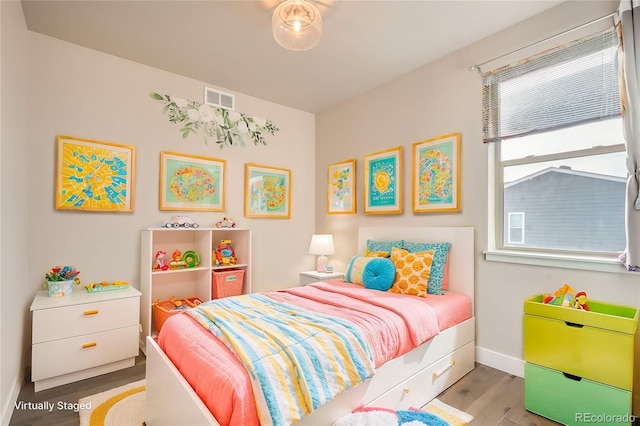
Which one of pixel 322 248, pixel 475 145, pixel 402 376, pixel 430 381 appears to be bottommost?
pixel 430 381

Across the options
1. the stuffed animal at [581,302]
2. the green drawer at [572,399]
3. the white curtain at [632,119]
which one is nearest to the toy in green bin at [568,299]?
the stuffed animal at [581,302]

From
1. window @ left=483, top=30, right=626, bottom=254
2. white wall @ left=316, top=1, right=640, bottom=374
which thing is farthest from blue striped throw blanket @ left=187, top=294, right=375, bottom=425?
window @ left=483, top=30, right=626, bottom=254

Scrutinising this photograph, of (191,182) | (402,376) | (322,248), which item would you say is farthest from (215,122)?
(402,376)

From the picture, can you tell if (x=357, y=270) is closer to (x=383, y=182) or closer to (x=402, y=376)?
(x=383, y=182)

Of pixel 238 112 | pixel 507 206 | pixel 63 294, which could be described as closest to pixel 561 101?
pixel 507 206

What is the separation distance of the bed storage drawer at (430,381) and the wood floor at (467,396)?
0.06m

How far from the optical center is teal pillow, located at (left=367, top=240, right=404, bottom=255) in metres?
2.97

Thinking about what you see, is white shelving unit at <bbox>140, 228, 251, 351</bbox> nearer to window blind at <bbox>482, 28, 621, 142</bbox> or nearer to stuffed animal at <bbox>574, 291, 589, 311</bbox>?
window blind at <bbox>482, 28, 621, 142</bbox>

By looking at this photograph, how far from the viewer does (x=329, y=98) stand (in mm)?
3783

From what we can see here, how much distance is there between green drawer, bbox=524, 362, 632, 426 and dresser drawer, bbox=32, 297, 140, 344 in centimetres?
282

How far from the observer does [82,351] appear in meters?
2.23

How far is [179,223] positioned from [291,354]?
2.17 m

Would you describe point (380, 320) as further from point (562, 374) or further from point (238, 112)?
point (238, 112)

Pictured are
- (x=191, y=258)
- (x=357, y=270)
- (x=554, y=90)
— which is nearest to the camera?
(x=554, y=90)
